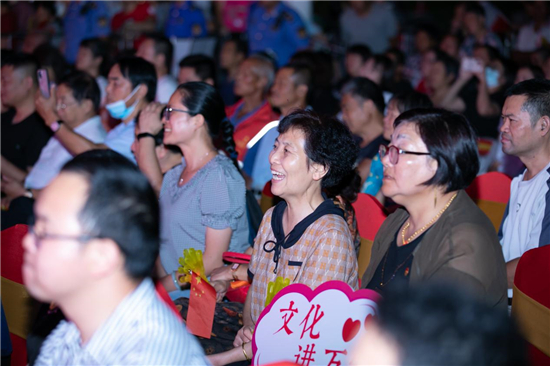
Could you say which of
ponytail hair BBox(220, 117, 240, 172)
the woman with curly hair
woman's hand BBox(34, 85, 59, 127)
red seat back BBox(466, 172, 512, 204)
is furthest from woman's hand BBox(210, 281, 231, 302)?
woman's hand BBox(34, 85, 59, 127)

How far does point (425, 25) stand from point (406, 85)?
173 cm

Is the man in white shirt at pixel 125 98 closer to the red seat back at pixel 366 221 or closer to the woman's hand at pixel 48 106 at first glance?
the woman's hand at pixel 48 106

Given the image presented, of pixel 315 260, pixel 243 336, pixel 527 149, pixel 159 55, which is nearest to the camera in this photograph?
pixel 315 260

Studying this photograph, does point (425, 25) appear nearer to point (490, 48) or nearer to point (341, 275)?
point (490, 48)

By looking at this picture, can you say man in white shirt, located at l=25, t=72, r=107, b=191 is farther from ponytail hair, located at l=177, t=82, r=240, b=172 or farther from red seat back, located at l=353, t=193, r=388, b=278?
red seat back, located at l=353, t=193, r=388, b=278

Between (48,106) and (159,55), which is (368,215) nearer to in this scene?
(48,106)

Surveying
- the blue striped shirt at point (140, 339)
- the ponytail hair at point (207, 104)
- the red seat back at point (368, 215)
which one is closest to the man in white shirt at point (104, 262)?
the blue striped shirt at point (140, 339)

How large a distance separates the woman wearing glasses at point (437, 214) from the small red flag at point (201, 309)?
68cm

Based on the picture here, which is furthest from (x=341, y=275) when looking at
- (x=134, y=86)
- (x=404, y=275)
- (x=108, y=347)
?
(x=134, y=86)

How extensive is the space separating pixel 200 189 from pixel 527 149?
1577 millimetres

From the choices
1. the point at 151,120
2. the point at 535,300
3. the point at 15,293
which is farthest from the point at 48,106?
the point at 535,300

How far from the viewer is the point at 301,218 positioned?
2.45 metres

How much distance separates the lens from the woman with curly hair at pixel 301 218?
2.29 metres

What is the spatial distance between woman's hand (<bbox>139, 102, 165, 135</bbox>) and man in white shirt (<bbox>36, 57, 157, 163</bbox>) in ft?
1.58
